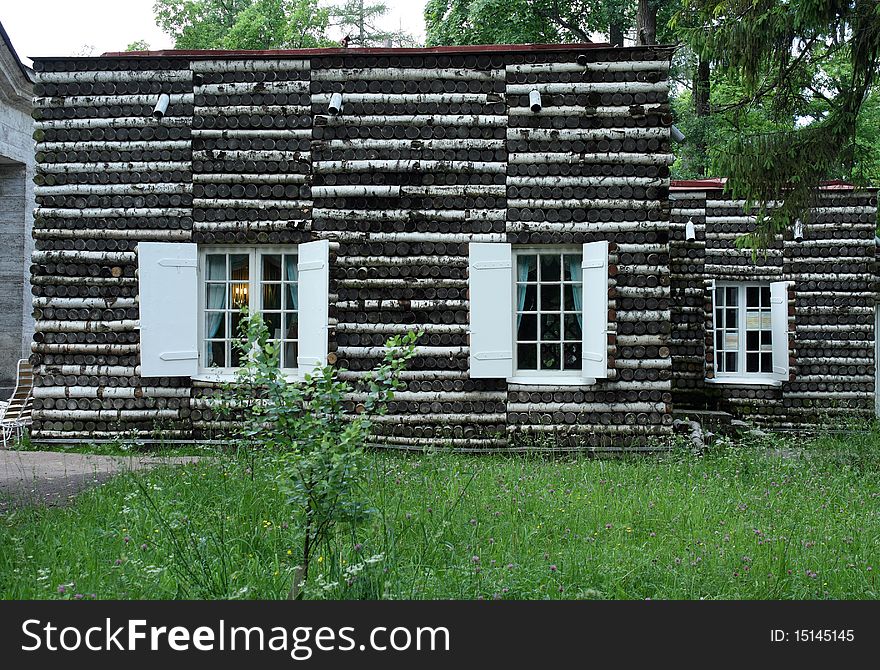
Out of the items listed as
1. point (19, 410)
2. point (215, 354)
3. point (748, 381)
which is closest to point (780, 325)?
point (748, 381)

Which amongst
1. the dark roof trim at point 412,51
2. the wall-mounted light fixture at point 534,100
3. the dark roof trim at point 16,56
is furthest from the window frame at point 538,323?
the dark roof trim at point 16,56

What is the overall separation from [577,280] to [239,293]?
4.07 m

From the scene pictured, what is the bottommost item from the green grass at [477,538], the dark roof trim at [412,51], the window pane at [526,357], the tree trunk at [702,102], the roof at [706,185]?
the green grass at [477,538]

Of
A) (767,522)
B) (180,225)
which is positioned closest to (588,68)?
(180,225)

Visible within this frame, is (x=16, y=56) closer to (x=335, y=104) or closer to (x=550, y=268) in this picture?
(x=335, y=104)

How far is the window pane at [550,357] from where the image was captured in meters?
10.5

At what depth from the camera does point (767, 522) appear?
6582 mm

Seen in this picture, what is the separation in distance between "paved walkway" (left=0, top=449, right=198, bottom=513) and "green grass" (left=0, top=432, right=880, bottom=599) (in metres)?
0.48

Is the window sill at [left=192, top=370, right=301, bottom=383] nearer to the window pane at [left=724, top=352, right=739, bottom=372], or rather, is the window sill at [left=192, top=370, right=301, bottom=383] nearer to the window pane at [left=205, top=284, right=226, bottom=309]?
the window pane at [left=205, top=284, right=226, bottom=309]

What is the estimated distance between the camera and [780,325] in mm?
14469

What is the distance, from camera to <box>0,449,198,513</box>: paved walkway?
732cm

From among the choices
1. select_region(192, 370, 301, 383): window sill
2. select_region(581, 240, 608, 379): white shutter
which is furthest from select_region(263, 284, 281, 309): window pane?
select_region(581, 240, 608, 379): white shutter

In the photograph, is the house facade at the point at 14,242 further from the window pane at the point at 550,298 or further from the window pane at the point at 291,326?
the window pane at the point at 550,298

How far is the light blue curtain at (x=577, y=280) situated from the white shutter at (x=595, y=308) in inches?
8.3
